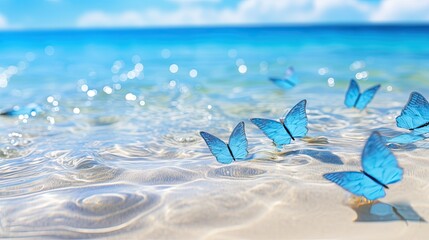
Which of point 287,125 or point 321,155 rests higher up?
point 287,125

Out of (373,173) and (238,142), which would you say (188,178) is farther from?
(373,173)

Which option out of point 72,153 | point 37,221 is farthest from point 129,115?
point 37,221

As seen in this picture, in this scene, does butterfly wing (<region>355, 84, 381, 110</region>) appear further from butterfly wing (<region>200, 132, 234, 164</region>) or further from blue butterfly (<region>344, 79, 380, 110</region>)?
butterfly wing (<region>200, 132, 234, 164</region>)

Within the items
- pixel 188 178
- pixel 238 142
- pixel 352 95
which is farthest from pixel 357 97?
pixel 188 178

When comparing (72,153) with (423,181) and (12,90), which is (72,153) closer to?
(423,181)

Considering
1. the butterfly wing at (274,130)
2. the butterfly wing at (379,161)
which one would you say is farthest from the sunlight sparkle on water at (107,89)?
the butterfly wing at (379,161)

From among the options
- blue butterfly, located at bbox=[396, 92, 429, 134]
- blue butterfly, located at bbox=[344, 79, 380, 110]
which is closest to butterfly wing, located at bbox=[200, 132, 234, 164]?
blue butterfly, located at bbox=[396, 92, 429, 134]
